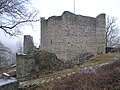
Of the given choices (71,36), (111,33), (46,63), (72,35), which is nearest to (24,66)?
(46,63)

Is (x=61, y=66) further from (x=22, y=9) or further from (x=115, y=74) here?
(x=115, y=74)

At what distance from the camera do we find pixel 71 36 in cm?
2191

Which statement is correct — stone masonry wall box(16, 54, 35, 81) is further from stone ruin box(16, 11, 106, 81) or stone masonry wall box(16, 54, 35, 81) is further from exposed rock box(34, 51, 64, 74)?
stone ruin box(16, 11, 106, 81)

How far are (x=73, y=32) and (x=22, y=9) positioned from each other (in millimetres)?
8025

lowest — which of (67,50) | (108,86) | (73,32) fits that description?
(108,86)

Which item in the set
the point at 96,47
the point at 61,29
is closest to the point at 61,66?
the point at 61,29

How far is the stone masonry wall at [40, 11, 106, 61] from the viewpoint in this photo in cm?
2159

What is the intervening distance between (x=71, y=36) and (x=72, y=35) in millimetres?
176

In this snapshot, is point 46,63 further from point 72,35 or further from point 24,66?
point 72,35

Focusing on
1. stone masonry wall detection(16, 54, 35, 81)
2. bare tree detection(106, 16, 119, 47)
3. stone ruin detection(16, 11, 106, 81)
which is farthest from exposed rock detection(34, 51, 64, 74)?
bare tree detection(106, 16, 119, 47)

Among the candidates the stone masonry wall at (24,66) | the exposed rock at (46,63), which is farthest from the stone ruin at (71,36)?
the stone masonry wall at (24,66)

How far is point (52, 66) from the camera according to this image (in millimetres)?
17312

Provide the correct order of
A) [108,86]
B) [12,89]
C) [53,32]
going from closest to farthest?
1. [108,86]
2. [12,89]
3. [53,32]

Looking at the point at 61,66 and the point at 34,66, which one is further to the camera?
the point at 61,66
